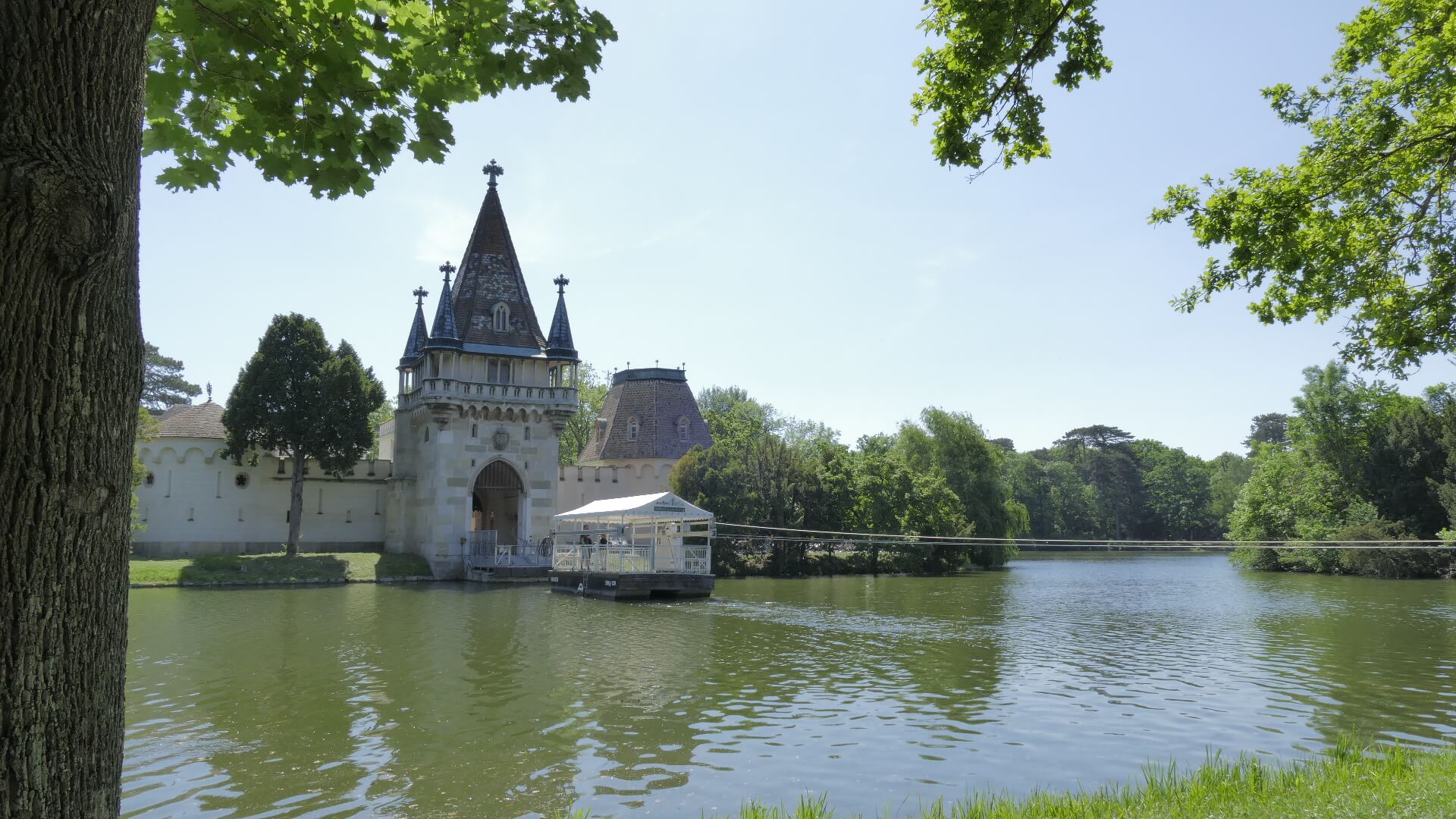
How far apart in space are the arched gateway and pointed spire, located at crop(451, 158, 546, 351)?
18.5ft

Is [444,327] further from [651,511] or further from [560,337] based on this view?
[651,511]

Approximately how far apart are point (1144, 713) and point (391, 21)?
1184cm

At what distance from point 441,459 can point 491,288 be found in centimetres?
812

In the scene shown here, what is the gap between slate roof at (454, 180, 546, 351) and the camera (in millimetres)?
43656

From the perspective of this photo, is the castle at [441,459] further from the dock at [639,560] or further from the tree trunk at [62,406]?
the tree trunk at [62,406]

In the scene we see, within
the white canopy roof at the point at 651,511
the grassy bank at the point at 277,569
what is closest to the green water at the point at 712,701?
the white canopy roof at the point at 651,511

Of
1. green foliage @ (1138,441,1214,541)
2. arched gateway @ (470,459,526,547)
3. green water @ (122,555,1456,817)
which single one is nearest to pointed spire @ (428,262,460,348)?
arched gateway @ (470,459,526,547)

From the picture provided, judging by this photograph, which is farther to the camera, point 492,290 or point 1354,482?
point 1354,482

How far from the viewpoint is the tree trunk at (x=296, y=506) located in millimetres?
41031

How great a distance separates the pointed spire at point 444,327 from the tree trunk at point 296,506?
737 centimetres

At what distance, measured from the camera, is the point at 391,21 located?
17.4ft

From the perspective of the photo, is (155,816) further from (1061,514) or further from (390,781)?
(1061,514)

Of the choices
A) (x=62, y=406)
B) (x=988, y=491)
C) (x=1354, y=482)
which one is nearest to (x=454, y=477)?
(x=988, y=491)

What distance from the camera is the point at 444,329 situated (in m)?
42.3
